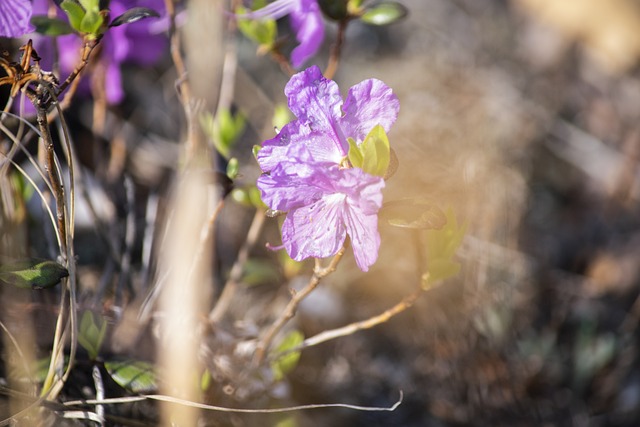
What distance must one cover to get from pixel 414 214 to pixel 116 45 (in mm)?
766

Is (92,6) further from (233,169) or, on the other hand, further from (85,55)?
(233,169)

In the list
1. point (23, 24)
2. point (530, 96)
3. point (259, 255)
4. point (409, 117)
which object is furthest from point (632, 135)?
point (23, 24)

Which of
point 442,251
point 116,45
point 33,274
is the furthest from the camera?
point 116,45

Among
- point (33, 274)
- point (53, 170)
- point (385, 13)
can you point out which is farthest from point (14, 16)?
point (385, 13)

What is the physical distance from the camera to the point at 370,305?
5.07ft

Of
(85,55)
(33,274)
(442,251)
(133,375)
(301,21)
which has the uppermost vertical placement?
(85,55)

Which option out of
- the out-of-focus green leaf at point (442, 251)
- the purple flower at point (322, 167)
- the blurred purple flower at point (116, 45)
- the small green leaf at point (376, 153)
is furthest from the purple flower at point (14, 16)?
the out-of-focus green leaf at point (442, 251)

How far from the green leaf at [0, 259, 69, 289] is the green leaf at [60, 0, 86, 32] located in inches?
12.5

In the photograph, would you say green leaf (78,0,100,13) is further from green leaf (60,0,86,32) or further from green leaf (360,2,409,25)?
green leaf (360,2,409,25)

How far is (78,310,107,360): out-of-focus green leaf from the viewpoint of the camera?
1.03 m

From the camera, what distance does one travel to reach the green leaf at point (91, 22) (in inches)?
34.8

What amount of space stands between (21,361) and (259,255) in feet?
2.36

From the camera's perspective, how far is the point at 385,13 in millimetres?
1071

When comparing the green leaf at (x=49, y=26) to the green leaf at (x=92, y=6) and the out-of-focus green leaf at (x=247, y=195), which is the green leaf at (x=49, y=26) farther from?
the out-of-focus green leaf at (x=247, y=195)
